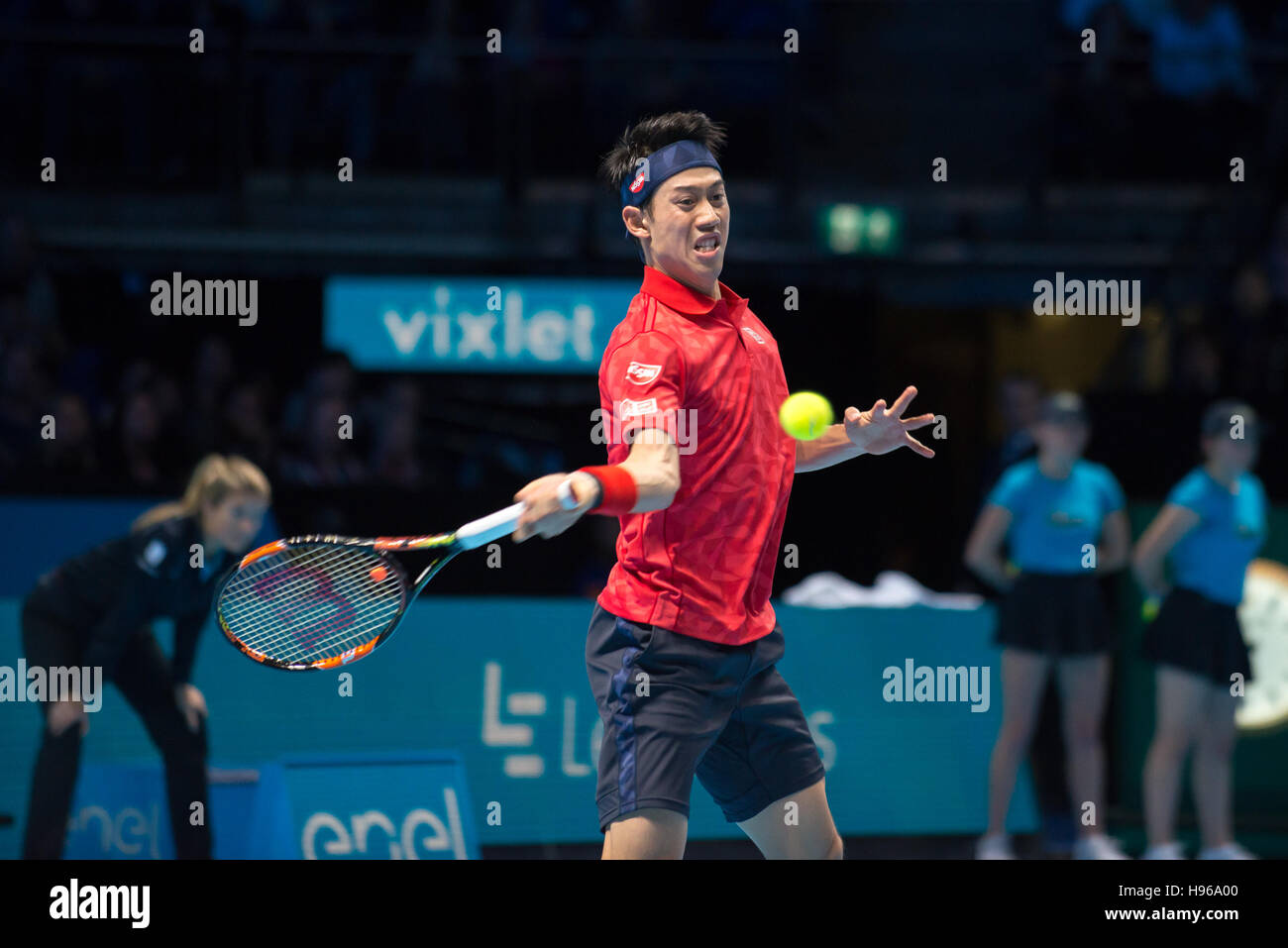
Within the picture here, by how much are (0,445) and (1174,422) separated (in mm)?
5092

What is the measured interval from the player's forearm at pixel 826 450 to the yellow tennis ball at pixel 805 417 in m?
0.20

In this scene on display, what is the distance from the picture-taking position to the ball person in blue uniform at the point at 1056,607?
6.69 m

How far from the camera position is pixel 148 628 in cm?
602

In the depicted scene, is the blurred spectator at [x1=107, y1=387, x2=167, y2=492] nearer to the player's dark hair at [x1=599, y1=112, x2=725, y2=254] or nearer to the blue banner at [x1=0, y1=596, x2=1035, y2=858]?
the blue banner at [x1=0, y1=596, x2=1035, y2=858]

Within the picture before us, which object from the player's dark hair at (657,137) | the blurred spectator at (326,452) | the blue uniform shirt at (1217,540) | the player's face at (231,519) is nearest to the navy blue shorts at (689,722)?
the player's dark hair at (657,137)

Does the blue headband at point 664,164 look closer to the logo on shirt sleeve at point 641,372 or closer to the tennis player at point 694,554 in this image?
the tennis player at point 694,554

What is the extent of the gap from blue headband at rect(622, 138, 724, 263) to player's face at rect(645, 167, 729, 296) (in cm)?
2

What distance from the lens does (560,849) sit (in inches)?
257

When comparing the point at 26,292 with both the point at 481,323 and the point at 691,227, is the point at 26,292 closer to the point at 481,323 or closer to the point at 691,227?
the point at 481,323

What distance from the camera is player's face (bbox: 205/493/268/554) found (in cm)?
590

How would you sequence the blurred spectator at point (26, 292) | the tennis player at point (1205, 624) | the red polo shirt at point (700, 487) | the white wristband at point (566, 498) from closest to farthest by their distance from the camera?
the white wristband at point (566, 498)
the red polo shirt at point (700, 487)
the tennis player at point (1205, 624)
the blurred spectator at point (26, 292)

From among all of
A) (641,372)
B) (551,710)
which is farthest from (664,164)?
(551,710)

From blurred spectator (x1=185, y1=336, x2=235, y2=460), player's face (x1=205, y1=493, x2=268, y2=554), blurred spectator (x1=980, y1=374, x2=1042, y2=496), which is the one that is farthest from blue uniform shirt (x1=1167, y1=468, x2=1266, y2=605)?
blurred spectator (x1=185, y1=336, x2=235, y2=460)
